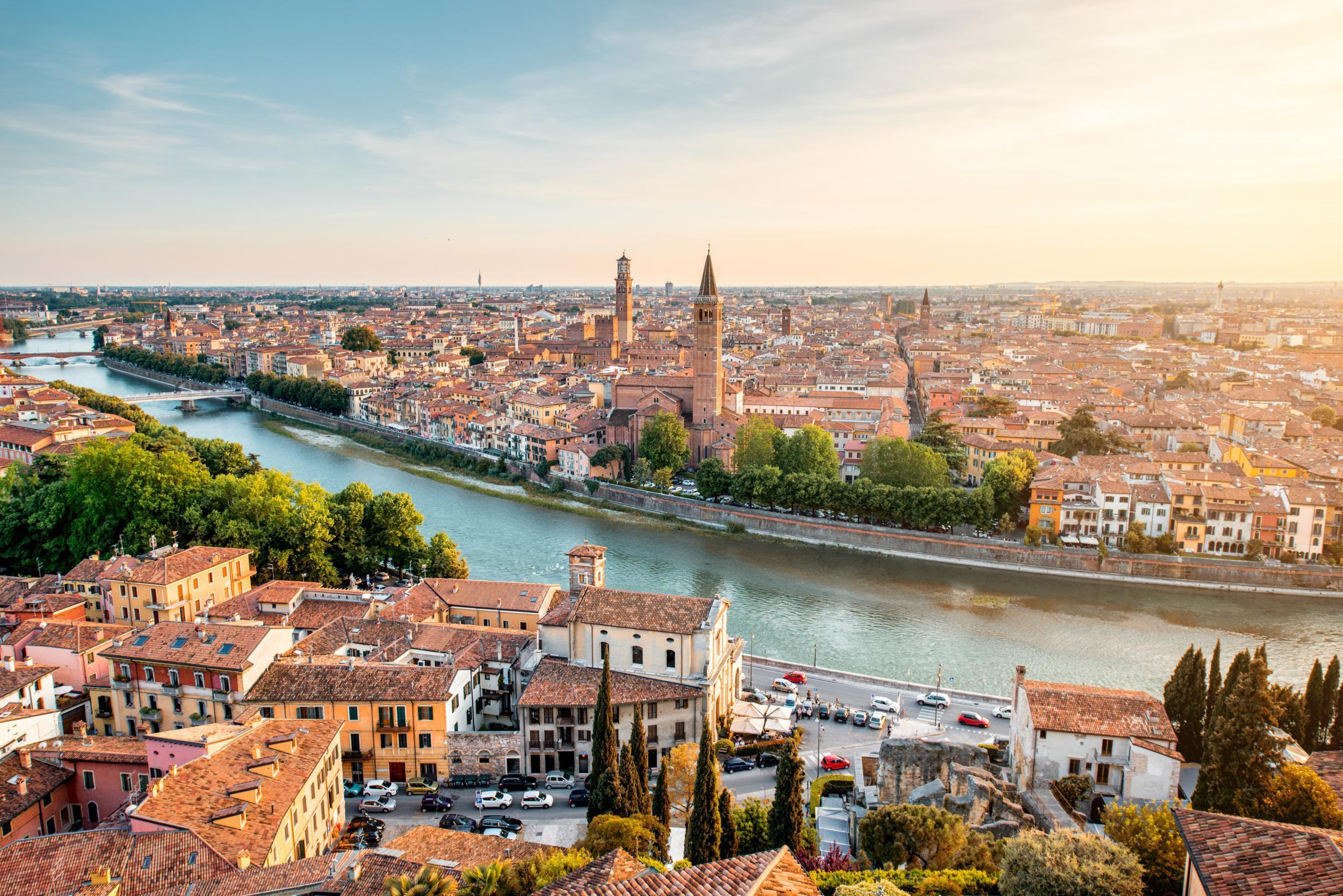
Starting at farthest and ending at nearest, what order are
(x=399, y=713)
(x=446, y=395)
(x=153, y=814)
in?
(x=446, y=395), (x=399, y=713), (x=153, y=814)

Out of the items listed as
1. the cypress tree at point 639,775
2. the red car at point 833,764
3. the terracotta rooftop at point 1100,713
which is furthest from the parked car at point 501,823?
the terracotta rooftop at point 1100,713

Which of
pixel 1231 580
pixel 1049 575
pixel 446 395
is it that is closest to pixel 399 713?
pixel 1049 575

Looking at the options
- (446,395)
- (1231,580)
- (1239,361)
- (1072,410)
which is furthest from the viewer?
(1239,361)

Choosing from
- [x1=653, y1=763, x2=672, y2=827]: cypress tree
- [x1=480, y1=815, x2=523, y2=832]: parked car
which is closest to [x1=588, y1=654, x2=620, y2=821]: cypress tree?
[x1=653, y1=763, x2=672, y2=827]: cypress tree

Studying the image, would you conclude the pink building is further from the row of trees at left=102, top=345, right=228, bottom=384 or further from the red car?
the row of trees at left=102, top=345, right=228, bottom=384

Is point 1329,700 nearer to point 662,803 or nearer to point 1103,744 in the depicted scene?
point 1103,744

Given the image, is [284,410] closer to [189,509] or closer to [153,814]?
[189,509]
